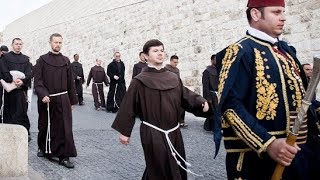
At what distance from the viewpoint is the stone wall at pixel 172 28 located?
10.6 m

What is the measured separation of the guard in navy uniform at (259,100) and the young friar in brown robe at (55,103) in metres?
4.39

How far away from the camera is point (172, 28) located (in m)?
16.3

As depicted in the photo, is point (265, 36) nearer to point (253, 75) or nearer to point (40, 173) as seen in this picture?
point (253, 75)

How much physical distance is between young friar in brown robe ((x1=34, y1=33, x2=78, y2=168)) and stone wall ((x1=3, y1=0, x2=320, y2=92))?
531 cm

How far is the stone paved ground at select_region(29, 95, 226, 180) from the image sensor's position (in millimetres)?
6199

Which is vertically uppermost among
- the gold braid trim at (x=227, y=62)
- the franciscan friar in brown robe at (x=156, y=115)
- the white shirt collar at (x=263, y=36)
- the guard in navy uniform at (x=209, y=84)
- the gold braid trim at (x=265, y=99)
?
the white shirt collar at (x=263, y=36)

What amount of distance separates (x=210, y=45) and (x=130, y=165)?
804 centimetres

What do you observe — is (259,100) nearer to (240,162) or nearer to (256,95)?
(256,95)

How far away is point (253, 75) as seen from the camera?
2.72m

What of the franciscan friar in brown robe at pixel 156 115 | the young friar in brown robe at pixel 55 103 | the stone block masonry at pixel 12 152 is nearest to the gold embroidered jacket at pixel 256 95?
the franciscan friar in brown robe at pixel 156 115

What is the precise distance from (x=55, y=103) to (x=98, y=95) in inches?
378

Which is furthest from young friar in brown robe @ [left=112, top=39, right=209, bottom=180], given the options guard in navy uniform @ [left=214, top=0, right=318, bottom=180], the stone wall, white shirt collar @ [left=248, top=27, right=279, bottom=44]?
the stone wall

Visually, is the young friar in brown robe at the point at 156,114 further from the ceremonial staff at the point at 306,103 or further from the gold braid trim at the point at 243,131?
the ceremonial staff at the point at 306,103

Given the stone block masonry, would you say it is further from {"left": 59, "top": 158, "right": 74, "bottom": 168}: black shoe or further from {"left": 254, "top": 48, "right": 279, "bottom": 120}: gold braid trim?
{"left": 254, "top": 48, "right": 279, "bottom": 120}: gold braid trim
